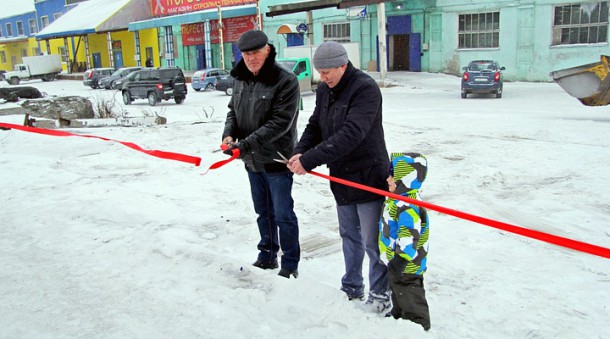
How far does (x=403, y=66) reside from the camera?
94.6 feet

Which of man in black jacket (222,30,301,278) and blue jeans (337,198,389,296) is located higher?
man in black jacket (222,30,301,278)

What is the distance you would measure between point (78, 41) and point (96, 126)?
123 ft

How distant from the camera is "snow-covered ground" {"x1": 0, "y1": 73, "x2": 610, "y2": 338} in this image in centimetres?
299

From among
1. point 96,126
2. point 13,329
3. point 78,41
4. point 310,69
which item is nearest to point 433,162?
point 13,329

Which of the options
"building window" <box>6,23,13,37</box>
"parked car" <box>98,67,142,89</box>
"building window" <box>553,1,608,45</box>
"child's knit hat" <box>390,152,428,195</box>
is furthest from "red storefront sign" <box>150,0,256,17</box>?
"child's knit hat" <box>390,152,428,195</box>

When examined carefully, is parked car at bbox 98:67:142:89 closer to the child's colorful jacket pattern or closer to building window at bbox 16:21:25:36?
the child's colorful jacket pattern

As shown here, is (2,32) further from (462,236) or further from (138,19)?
(462,236)

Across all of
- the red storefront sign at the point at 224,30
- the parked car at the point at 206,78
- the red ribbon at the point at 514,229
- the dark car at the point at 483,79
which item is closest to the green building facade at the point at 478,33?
the red storefront sign at the point at 224,30

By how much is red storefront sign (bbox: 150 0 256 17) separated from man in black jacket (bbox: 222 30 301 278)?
1196 inches

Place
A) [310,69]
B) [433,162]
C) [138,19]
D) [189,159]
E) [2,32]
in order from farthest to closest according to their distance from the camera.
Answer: [2,32], [138,19], [310,69], [433,162], [189,159]

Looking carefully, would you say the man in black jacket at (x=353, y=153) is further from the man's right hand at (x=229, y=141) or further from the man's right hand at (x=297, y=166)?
the man's right hand at (x=229, y=141)

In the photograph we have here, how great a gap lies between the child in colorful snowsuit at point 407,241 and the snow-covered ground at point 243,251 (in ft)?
0.46

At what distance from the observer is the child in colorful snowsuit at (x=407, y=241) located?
286 cm

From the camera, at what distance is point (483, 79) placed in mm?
17938
